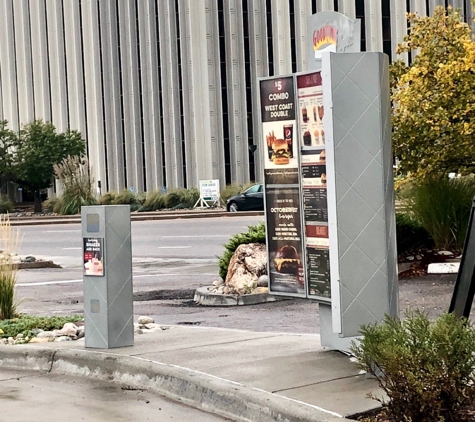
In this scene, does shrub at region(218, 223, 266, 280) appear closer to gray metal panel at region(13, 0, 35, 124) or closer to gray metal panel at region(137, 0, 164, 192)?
gray metal panel at region(137, 0, 164, 192)

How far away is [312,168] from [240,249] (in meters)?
6.65

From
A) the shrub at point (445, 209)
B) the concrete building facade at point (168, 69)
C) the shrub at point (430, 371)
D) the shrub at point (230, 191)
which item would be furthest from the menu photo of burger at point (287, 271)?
the concrete building facade at point (168, 69)

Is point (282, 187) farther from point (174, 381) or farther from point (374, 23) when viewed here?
point (374, 23)

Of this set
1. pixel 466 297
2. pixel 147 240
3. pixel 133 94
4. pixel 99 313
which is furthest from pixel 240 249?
pixel 133 94

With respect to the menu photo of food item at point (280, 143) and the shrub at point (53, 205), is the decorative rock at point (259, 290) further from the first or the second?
the shrub at point (53, 205)

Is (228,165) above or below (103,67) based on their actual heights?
below

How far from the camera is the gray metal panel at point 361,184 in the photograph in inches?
297

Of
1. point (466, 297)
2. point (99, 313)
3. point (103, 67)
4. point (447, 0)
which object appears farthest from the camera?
point (103, 67)

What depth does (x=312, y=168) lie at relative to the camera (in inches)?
331

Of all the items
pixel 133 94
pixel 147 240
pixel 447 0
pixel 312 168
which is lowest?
pixel 147 240

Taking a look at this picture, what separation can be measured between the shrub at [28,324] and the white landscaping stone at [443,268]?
6.06 m

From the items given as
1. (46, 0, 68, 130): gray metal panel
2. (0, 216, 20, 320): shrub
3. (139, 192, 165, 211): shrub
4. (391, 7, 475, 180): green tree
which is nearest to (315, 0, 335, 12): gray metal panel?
(139, 192, 165, 211): shrub

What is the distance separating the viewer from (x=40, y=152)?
61.2 meters

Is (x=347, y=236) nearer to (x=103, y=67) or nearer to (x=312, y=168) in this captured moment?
(x=312, y=168)
